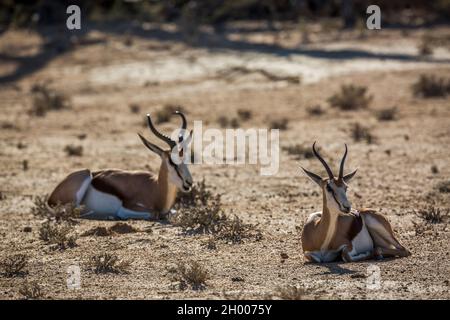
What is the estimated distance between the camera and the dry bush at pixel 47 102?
19922mm

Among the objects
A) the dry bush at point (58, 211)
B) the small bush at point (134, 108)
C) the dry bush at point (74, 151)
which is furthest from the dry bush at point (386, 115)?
the dry bush at point (58, 211)

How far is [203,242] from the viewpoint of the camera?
9445 mm

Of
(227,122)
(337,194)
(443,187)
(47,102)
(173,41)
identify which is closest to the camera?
(337,194)

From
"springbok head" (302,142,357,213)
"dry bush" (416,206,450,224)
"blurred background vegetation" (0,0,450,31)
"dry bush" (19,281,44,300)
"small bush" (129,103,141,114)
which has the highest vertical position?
"blurred background vegetation" (0,0,450,31)

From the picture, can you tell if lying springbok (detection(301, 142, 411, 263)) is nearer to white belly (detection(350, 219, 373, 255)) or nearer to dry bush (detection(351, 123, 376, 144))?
white belly (detection(350, 219, 373, 255))

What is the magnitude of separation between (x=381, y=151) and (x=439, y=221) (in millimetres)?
4859

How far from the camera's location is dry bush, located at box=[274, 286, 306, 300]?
7.03 metres

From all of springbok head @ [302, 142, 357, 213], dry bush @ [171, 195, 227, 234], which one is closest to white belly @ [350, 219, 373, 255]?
springbok head @ [302, 142, 357, 213]

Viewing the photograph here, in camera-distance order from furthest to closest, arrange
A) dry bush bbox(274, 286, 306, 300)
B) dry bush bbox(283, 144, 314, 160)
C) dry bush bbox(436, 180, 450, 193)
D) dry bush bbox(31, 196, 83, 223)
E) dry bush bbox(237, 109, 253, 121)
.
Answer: dry bush bbox(237, 109, 253, 121) → dry bush bbox(283, 144, 314, 160) → dry bush bbox(436, 180, 450, 193) → dry bush bbox(31, 196, 83, 223) → dry bush bbox(274, 286, 306, 300)

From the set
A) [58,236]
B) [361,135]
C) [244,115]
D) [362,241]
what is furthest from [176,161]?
[244,115]

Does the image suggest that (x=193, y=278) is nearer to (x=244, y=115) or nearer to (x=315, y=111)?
(x=244, y=115)

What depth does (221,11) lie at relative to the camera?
105 feet

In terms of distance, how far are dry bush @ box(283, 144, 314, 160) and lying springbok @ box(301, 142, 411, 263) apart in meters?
5.76

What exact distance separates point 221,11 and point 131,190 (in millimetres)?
21690
